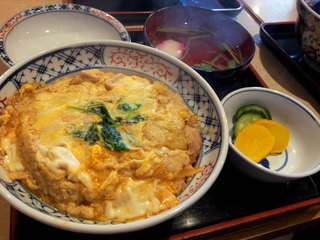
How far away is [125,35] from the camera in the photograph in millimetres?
2178

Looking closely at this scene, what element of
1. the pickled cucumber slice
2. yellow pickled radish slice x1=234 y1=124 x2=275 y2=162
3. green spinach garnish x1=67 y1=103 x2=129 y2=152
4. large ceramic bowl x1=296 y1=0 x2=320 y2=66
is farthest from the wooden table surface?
green spinach garnish x1=67 y1=103 x2=129 y2=152

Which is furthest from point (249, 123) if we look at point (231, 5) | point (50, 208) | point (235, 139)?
point (231, 5)

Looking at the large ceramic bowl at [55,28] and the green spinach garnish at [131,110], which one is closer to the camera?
the green spinach garnish at [131,110]

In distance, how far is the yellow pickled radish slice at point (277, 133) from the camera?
1799 millimetres

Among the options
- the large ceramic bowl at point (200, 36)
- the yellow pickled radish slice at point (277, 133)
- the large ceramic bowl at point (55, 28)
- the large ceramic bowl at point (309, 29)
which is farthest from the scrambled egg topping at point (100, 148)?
the large ceramic bowl at point (309, 29)

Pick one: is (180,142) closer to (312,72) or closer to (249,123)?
(249,123)

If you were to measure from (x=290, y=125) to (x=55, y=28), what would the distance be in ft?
7.60

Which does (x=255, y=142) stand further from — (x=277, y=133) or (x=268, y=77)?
(x=268, y=77)

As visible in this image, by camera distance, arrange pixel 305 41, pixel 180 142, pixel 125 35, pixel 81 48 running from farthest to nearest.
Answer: pixel 305 41, pixel 125 35, pixel 81 48, pixel 180 142

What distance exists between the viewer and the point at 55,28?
7.83ft

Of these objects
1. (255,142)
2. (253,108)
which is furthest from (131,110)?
(253,108)

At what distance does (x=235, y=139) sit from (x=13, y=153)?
1.41 m

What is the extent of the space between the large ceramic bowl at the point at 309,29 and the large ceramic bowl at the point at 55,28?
164 cm

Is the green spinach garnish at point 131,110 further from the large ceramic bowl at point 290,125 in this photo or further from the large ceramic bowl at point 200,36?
the large ceramic bowl at point 200,36
